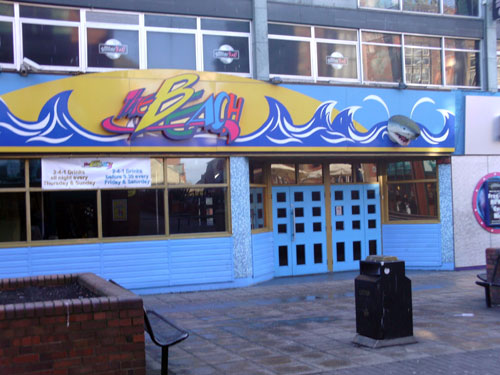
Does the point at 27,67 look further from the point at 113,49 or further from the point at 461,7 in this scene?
the point at 461,7

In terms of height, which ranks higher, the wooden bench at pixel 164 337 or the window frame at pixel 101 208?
the window frame at pixel 101 208

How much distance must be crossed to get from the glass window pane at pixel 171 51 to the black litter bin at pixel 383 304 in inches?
271

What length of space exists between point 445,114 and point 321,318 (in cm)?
772

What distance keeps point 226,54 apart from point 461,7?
681cm

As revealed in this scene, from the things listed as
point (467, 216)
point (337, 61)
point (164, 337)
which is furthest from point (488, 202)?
point (164, 337)

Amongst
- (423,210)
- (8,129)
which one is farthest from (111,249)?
(423,210)

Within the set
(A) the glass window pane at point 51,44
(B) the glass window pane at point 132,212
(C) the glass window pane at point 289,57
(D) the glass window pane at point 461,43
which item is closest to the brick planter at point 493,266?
(C) the glass window pane at point 289,57

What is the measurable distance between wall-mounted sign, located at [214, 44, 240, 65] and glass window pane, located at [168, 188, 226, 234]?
2.83 m

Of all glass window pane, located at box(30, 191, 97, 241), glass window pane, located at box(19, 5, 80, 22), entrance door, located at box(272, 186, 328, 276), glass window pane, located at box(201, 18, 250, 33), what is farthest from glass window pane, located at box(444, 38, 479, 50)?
glass window pane, located at box(30, 191, 97, 241)

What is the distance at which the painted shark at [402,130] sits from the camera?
45.5 feet

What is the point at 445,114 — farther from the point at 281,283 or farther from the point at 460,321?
the point at 460,321

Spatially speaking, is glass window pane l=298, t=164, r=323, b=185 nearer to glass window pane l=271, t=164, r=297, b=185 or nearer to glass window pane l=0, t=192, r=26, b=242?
glass window pane l=271, t=164, r=297, b=185

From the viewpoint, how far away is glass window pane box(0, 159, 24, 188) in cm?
1121

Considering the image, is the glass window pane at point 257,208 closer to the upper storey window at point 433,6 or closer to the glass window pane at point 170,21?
the glass window pane at point 170,21
